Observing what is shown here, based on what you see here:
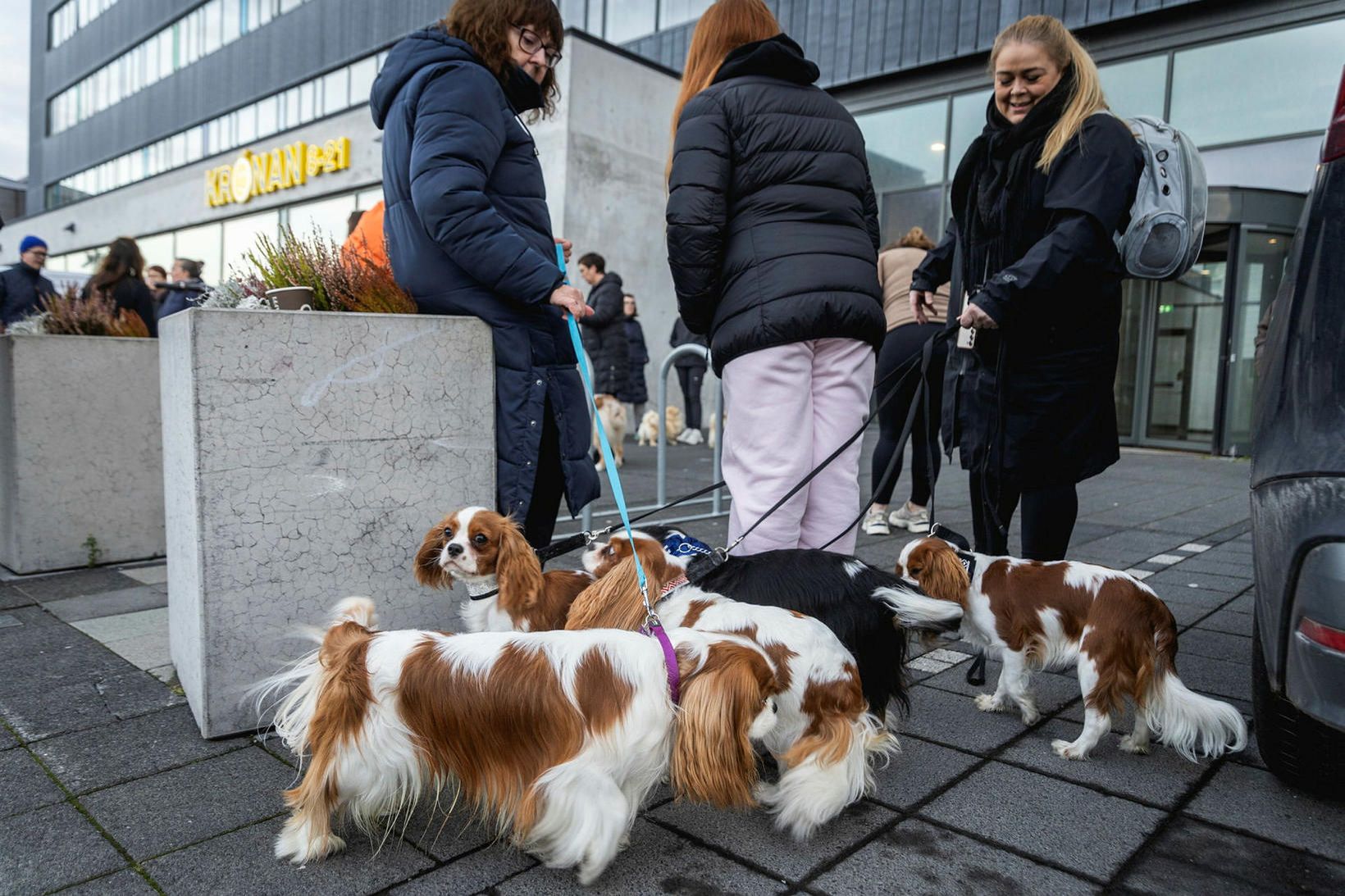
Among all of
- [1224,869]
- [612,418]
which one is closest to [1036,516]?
[1224,869]

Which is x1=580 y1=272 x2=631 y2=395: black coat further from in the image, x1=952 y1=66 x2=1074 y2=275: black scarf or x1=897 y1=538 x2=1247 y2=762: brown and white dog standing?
x1=897 y1=538 x2=1247 y2=762: brown and white dog standing

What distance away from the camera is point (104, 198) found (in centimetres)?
2781

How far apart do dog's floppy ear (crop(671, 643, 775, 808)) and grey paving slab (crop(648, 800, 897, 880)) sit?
9.3 inches

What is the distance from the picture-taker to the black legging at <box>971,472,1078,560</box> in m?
3.33

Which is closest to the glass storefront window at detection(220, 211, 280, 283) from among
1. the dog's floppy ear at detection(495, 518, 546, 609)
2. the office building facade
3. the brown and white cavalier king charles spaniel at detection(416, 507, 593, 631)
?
the office building facade

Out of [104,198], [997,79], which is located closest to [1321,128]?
[997,79]

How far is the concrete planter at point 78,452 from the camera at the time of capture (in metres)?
5.05

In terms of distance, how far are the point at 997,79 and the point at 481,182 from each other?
1.91m

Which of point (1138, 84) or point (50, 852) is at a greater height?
point (1138, 84)

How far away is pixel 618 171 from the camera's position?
14.6 m

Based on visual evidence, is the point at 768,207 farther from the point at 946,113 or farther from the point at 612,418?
the point at 946,113

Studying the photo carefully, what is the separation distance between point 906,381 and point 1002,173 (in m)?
2.44

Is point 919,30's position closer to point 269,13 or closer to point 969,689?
point 969,689

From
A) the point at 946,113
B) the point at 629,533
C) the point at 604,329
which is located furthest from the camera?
the point at 946,113
